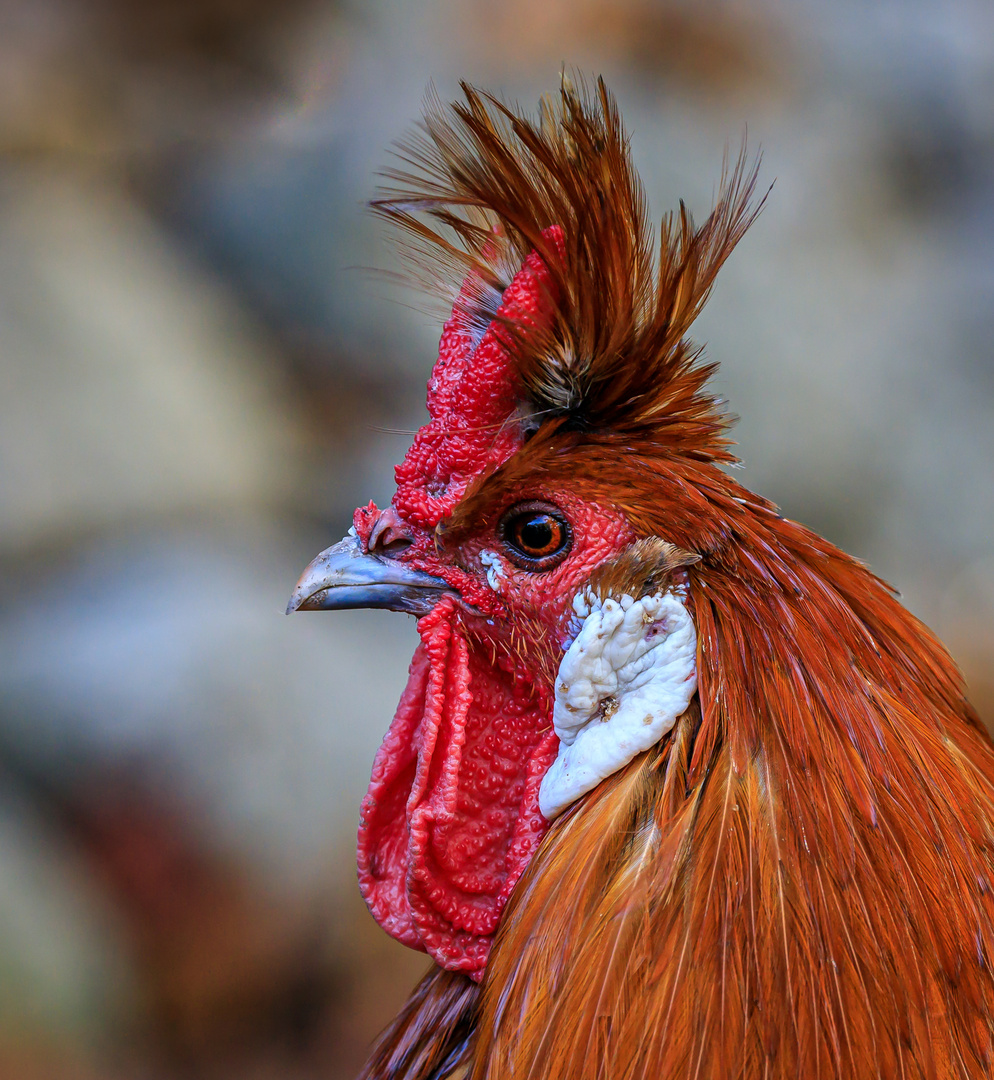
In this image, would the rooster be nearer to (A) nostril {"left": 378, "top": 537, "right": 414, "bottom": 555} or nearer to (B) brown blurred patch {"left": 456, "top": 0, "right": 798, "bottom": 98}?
(A) nostril {"left": 378, "top": 537, "right": 414, "bottom": 555}

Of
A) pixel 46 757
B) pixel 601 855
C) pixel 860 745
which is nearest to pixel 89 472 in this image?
pixel 46 757

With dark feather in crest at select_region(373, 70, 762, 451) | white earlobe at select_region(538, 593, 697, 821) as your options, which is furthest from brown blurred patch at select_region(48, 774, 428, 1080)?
dark feather in crest at select_region(373, 70, 762, 451)

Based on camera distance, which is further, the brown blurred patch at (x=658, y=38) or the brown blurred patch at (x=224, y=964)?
the brown blurred patch at (x=658, y=38)

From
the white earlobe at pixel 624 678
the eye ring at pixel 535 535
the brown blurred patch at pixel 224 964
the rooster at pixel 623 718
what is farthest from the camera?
the brown blurred patch at pixel 224 964

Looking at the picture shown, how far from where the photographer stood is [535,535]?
56.1 inches

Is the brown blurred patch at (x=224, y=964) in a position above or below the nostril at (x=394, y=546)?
below

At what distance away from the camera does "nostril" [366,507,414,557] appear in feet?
5.10

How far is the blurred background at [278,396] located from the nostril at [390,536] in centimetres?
184

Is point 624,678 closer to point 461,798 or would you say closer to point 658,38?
point 461,798

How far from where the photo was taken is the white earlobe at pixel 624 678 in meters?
1.28

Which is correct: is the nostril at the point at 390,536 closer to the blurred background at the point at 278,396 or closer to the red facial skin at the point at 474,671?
the red facial skin at the point at 474,671

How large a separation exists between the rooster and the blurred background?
1661 mm

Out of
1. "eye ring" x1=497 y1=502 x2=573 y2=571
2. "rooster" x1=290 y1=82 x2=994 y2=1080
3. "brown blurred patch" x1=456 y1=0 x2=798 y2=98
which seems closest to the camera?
"rooster" x1=290 y1=82 x2=994 y2=1080

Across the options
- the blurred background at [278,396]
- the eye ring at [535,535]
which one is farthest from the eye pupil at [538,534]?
the blurred background at [278,396]
